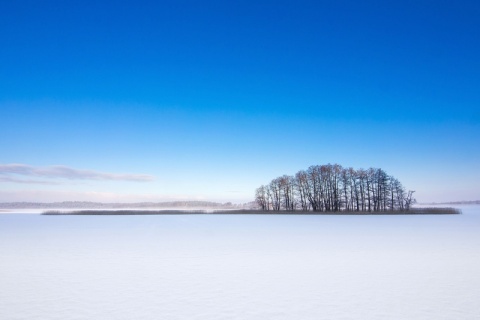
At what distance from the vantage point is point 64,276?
8.98m

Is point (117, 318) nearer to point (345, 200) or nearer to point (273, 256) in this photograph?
point (273, 256)

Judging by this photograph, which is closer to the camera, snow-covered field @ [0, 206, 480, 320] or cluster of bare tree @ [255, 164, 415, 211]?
→ snow-covered field @ [0, 206, 480, 320]

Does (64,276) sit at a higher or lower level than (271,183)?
lower

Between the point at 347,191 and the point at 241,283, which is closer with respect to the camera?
the point at 241,283

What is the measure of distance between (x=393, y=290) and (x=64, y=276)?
7678mm

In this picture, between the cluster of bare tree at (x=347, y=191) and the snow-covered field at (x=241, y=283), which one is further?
the cluster of bare tree at (x=347, y=191)

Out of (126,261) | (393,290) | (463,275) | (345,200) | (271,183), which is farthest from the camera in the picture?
(271,183)

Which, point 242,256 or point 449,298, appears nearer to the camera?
point 449,298

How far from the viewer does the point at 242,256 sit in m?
12.1

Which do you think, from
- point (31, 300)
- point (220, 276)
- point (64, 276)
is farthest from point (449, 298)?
point (64, 276)

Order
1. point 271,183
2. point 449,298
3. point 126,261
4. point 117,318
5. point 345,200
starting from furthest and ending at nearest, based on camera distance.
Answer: point 271,183
point 345,200
point 126,261
point 449,298
point 117,318

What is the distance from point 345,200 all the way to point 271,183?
14.8 m

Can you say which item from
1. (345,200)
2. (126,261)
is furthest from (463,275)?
(345,200)

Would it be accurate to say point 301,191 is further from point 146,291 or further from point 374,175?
point 146,291
